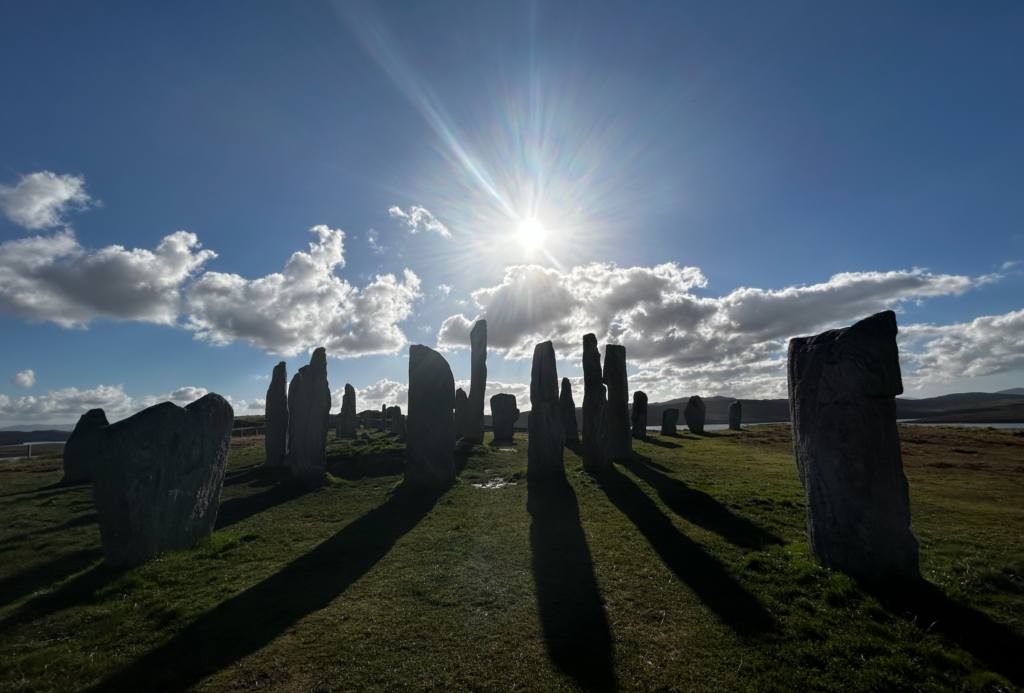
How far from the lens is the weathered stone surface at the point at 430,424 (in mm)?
14859

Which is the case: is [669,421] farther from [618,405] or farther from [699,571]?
[699,571]

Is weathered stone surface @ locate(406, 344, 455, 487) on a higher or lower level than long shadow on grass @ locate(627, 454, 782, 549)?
higher

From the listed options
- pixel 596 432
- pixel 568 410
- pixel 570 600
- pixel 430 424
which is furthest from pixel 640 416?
pixel 570 600

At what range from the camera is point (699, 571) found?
23.9ft

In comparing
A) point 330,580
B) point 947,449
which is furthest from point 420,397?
point 947,449

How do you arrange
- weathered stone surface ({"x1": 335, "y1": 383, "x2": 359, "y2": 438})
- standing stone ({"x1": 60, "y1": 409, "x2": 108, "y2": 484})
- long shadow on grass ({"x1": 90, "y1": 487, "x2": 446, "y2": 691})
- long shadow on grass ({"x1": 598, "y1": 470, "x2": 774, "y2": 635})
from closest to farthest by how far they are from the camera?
long shadow on grass ({"x1": 90, "y1": 487, "x2": 446, "y2": 691}) → long shadow on grass ({"x1": 598, "y1": 470, "x2": 774, "y2": 635}) → standing stone ({"x1": 60, "y1": 409, "x2": 108, "y2": 484}) → weathered stone surface ({"x1": 335, "y1": 383, "x2": 359, "y2": 438})

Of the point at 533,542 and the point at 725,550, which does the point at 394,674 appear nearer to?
the point at 533,542

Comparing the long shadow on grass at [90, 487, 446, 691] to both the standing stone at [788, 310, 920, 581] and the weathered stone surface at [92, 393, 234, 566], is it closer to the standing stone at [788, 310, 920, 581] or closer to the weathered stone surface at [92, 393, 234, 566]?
the weathered stone surface at [92, 393, 234, 566]

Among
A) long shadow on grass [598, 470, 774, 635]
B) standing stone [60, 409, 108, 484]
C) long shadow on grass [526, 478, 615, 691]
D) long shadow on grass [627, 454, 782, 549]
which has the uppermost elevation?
standing stone [60, 409, 108, 484]

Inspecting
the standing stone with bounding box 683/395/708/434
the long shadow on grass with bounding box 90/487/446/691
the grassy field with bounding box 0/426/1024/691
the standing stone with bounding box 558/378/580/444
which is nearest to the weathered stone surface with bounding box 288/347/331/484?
the grassy field with bounding box 0/426/1024/691

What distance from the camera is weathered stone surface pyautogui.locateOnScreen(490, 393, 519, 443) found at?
2862 cm

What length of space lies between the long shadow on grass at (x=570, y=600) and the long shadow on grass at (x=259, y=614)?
10.3 feet

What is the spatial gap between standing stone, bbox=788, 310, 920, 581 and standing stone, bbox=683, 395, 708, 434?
1295 inches

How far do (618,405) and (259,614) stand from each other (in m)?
15.7
